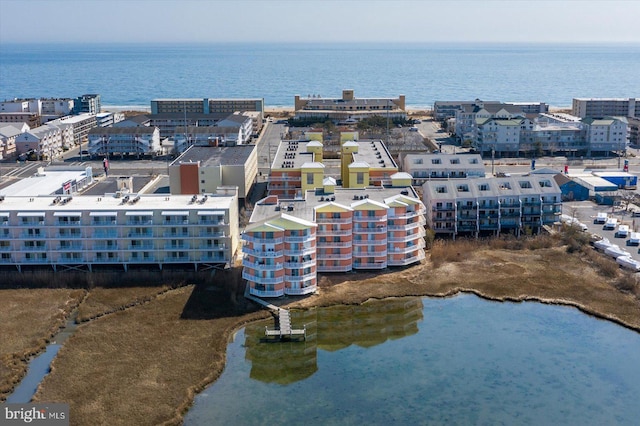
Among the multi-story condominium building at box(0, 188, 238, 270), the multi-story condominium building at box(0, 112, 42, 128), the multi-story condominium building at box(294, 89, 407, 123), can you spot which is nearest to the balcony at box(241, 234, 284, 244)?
the multi-story condominium building at box(0, 188, 238, 270)

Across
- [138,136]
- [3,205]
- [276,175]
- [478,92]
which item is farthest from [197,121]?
[478,92]

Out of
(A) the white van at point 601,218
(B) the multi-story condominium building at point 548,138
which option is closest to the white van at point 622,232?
(A) the white van at point 601,218

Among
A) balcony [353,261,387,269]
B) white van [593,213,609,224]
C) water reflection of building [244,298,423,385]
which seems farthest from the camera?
white van [593,213,609,224]

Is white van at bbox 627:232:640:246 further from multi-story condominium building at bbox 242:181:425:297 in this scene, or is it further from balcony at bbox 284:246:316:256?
balcony at bbox 284:246:316:256

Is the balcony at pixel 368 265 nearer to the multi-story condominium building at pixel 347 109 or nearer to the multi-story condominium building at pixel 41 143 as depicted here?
the multi-story condominium building at pixel 41 143

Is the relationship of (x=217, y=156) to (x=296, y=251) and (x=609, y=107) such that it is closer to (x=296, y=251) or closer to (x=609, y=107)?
(x=296, y=251)
